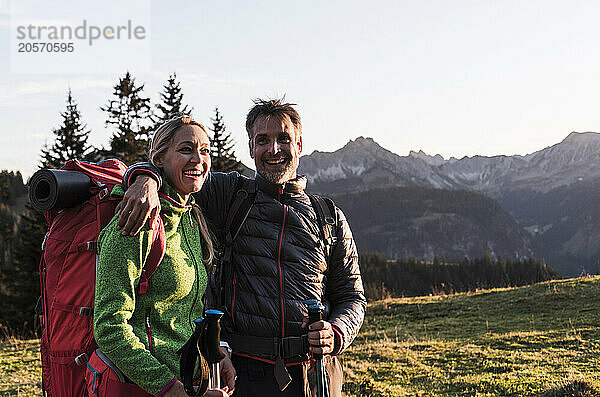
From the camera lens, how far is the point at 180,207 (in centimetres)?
289

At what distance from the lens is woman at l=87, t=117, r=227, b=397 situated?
7.78 ft

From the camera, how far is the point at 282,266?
11.6ft

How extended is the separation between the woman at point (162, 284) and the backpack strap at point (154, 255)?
0.04m

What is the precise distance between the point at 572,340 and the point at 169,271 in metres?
12.0

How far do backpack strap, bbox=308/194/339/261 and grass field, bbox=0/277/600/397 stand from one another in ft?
17.5

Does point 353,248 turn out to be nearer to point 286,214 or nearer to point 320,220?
point 320,220

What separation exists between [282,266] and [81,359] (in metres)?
1.41

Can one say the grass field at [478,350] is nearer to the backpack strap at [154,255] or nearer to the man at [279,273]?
the man at [279,273]

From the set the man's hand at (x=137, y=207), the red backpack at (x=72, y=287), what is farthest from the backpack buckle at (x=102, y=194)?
Answer: the man's hand at (x=137, y=207)

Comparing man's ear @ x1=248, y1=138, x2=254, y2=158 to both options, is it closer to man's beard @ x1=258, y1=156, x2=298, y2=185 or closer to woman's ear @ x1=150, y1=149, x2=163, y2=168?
man's beard @ x1=258, y1=156, x2=298, y2=185

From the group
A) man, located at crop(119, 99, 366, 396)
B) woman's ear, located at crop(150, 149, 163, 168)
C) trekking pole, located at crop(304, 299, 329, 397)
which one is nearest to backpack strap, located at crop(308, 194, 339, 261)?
man, located at crop(119, 99, 366, 396)

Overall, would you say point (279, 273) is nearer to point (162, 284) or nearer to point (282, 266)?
point (282, 266)

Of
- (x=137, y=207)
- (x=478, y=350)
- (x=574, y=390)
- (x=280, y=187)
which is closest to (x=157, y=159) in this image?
(x=137, y=207)

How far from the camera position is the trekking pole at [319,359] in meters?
3.41
